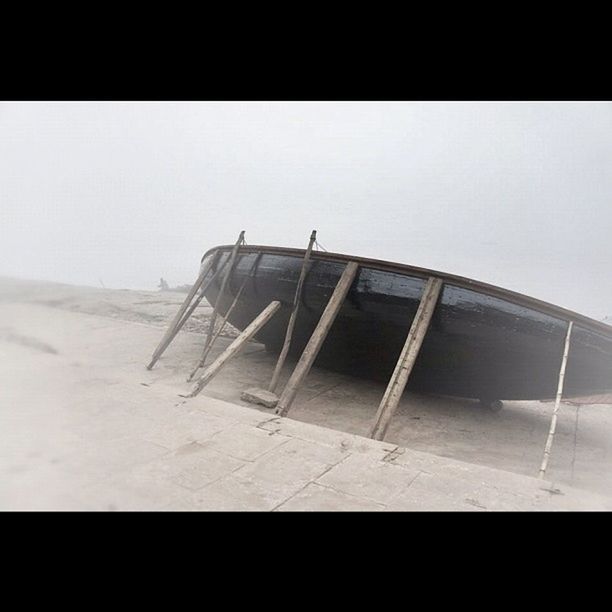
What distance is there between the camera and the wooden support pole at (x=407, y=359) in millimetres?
4480

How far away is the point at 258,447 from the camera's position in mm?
3572

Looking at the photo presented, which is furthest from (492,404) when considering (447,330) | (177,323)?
(177,323)

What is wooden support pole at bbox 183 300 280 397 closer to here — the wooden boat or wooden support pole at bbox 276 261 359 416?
the wooden boat

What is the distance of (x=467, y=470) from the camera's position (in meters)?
3.32

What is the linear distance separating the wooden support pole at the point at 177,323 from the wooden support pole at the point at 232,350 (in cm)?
157

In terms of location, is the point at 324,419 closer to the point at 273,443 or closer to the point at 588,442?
the point at 273,443

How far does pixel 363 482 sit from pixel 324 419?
7.75ft

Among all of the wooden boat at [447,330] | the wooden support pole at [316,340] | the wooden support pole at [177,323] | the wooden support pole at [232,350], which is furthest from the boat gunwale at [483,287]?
the wooden support pole at [177,323]

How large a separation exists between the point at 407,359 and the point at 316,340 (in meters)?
1.13

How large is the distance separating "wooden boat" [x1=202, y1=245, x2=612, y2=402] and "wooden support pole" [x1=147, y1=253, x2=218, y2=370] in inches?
51.4

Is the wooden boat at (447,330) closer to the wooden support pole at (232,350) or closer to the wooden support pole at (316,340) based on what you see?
the wooden support pole at (316,340)

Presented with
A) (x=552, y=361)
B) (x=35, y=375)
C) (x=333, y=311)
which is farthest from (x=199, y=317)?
(x=552, y=361)

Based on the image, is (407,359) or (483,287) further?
(483,287)

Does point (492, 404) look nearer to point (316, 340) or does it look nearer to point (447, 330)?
point (447, 330)
